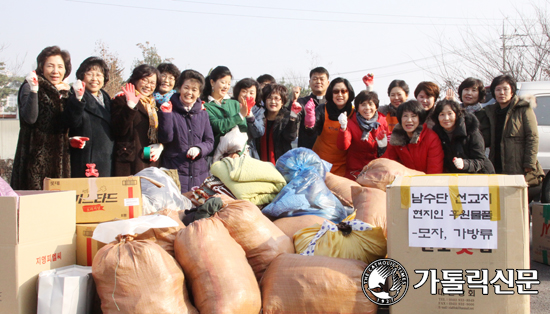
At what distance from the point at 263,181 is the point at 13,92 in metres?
15.2

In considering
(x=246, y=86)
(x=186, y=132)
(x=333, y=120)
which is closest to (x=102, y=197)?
(x=186, y=132)

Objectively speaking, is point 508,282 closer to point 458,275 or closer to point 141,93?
point 458,275

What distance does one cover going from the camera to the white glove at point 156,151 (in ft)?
13.3

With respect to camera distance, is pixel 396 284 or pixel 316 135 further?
pixel 316 135

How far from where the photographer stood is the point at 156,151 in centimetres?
409

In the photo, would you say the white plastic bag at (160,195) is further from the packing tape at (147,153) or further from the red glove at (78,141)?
the red glove at (78,141)

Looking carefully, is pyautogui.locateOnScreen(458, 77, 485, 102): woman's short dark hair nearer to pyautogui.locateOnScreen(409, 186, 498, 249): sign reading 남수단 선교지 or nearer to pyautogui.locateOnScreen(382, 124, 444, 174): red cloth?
pyautogui.locateOnScreen(382, 124, 444, 174): red cloth

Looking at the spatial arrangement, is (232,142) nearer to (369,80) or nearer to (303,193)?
(303,193)

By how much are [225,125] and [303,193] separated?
1.40m

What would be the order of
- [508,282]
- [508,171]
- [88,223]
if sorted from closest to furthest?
[508,282] < [88,223] < [508,171]

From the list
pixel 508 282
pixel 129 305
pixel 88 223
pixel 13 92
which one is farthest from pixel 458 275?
pixel 13 92

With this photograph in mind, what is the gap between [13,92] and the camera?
15.7m

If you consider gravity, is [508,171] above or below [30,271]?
above

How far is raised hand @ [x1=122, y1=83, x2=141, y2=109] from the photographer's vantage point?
390cm
